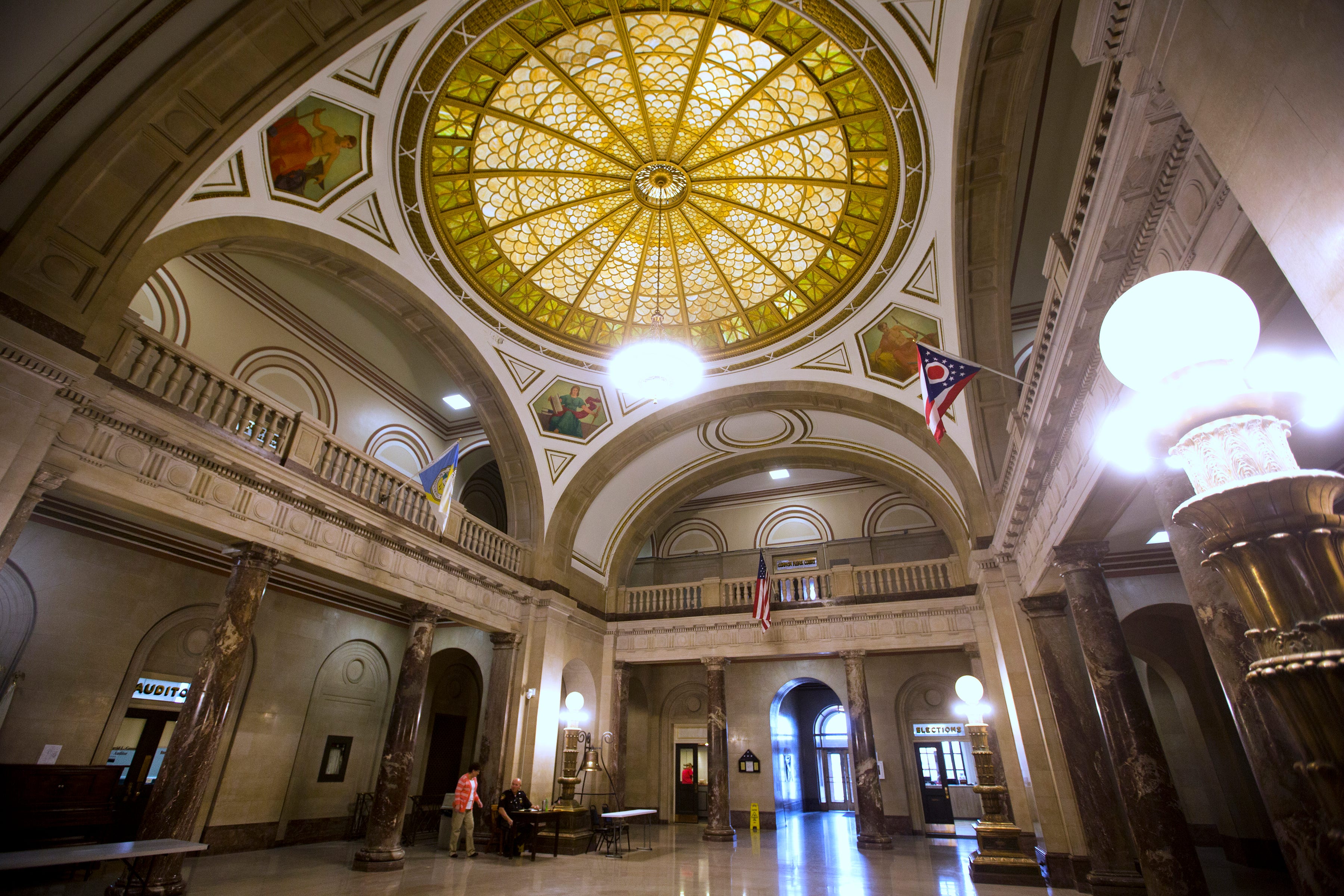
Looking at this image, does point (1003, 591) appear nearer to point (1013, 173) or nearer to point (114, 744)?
point (1013, 173)

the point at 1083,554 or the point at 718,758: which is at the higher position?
the point at 1083,554

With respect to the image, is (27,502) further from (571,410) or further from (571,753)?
(571,753)

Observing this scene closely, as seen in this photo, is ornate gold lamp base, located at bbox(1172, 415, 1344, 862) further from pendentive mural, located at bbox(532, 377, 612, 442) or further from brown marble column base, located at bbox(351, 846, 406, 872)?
pendentive mural, located at bbox(532, 377, 612, 442)

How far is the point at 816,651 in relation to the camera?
13.6 metres

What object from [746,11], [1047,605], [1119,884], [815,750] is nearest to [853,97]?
[746,11]

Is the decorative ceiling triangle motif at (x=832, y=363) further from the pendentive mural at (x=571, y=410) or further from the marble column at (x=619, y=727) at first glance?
the marble column at (x=619, y=727)

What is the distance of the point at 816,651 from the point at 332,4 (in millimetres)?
13186

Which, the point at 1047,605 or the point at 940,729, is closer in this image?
the point at 1047,605

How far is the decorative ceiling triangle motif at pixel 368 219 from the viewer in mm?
8742

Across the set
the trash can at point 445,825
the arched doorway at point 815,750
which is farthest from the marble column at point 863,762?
the trash can at point 445,825

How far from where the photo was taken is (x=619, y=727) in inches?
553

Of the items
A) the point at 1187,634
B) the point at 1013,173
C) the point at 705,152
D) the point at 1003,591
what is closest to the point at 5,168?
the point at 705,152

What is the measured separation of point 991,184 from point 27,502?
10464mm

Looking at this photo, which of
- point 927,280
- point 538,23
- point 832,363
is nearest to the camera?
point 538,23
